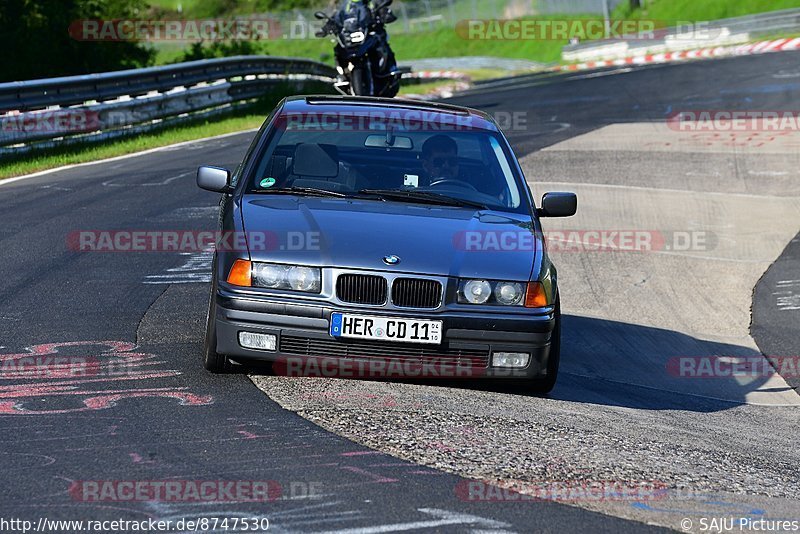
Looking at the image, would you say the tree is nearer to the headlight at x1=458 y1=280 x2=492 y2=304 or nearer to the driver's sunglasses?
the driver's sunglasses

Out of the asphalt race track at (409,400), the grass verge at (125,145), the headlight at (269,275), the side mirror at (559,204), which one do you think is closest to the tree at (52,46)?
the grass verge at (125,145)

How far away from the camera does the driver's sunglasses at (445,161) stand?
7539 millimetres

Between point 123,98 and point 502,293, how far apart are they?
15.9 metres

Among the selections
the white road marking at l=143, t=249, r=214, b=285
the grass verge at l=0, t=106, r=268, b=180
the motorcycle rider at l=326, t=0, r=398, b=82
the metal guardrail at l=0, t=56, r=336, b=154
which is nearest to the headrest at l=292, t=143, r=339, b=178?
the white road marking at l=143, t=249, r=214, b=285

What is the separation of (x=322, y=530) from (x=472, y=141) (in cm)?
401

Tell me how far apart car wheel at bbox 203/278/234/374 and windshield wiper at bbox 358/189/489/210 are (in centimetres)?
118

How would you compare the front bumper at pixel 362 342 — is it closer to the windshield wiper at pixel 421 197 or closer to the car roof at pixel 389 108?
the windshield wiper at pixel 421 197

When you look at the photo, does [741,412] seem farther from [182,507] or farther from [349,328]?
[182,507]

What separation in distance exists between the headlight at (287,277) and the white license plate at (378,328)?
0.20 metres

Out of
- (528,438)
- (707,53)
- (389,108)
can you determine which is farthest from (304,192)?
(707,53)

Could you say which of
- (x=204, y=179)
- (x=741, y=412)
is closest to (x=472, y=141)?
(x=204, y=179)

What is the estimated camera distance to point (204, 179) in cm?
737

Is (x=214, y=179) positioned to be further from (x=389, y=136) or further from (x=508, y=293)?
(x=508, y=293)

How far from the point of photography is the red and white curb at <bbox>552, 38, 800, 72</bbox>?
41.2 m
